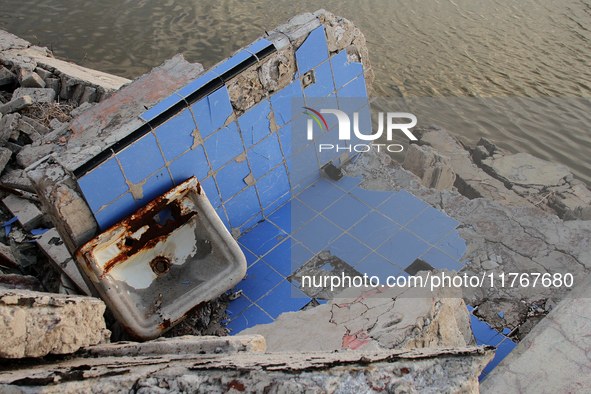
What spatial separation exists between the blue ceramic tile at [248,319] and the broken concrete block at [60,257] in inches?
52.0

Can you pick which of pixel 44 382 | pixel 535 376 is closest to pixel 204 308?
pixel 44 382

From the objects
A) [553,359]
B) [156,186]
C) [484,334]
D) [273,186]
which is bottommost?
[484,334]

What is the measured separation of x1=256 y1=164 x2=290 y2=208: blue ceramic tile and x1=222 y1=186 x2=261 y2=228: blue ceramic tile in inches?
3.4

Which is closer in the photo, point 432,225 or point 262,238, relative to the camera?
point 262,238

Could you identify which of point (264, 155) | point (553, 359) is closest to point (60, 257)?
point (264, 155)

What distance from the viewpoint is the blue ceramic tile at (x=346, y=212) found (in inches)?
195

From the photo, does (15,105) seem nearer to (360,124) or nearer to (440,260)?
(360,124)

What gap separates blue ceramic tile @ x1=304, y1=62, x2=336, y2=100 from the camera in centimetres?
475

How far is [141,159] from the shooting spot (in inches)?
148

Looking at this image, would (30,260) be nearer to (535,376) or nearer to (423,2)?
(535,376)

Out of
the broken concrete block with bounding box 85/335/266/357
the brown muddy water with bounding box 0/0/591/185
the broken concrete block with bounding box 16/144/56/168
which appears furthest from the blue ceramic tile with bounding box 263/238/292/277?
the brown muddy water with bounding box 0/0/591/185

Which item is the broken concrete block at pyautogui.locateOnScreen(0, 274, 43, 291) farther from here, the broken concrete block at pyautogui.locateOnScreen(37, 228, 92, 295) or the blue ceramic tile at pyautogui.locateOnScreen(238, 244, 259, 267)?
the blue ceramic tile at pyautogui.locateOnScreen(238, 244, 259, 267)

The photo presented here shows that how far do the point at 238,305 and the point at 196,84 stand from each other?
79.8 inches

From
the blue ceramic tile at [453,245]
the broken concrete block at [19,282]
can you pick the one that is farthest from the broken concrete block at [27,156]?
the blue ceramic tile at [453,245]
